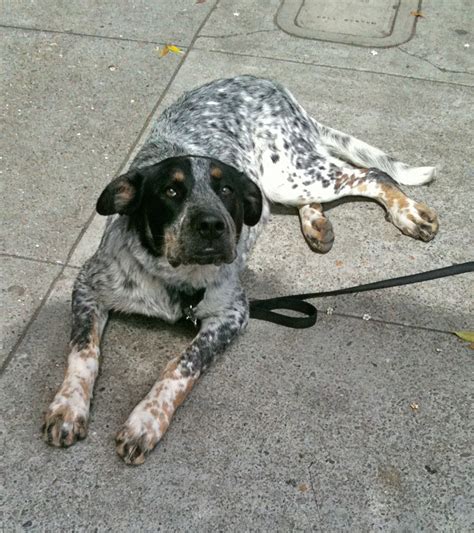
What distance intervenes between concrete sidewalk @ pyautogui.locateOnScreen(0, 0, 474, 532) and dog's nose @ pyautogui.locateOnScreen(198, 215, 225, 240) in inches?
28.3

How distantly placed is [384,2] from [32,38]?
325cm

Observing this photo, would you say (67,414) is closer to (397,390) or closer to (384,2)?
(397,390)

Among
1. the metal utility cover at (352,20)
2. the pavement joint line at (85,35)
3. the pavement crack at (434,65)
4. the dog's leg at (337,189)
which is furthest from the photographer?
the metal utility cover at (352,20)

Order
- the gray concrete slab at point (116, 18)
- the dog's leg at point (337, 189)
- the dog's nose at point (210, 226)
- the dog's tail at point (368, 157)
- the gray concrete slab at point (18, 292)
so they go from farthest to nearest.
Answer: the gray concrete slab at point (116, 18) < the dog's tail at point (368, 157) < the dog's leg at point (337, 189) < the gray concrete slab at point (18, 292) < the dog's nose at point (210, 226)

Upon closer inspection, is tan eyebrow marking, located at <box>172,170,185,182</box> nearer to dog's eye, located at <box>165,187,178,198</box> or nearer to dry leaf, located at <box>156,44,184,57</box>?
dog's eye, located at <box>165,187,178,198</box>

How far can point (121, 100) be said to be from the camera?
549 cm

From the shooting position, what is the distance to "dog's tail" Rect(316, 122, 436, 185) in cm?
473

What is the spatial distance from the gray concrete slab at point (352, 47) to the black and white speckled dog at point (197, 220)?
1606 millimetres

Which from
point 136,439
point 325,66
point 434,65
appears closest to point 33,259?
point 136,439

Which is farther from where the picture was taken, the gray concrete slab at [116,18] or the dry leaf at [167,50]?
the gray concrete slab at [116,18]

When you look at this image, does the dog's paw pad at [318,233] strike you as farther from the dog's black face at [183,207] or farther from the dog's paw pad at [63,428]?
the dog's paw pad at [63,428]

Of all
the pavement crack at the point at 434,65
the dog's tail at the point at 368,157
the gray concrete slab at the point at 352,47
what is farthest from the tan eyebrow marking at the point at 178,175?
the pavement crack at the point at 434,65

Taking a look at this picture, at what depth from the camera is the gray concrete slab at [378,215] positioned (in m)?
3.98

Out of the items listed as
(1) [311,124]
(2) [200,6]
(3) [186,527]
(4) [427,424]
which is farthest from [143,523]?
(2) [200,6]
